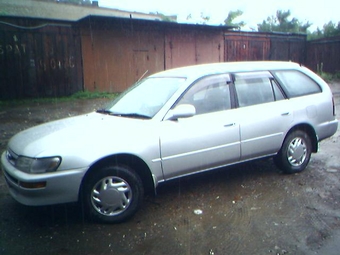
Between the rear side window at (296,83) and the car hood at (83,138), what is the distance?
2.33 metres

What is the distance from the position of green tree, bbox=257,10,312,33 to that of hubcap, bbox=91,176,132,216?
38.1 metres

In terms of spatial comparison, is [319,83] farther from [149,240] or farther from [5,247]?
[5,247]

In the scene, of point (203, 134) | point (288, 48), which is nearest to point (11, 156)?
point (203, 134)

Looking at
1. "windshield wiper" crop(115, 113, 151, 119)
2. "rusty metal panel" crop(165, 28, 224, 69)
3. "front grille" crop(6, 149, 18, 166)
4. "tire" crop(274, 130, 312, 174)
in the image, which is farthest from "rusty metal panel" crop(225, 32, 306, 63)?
"front grille" crop(6, 149, 18, 166)

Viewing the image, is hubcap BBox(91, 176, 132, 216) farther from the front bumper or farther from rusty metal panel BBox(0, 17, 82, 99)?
rusty metal panel BBox(0, 17, 82, 99)

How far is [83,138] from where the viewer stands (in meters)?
3.39

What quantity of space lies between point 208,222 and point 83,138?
161 cm

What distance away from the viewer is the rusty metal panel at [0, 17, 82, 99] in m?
12.5

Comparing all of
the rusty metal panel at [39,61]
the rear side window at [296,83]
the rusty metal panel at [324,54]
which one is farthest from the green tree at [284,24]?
the rear side window at [296,83]

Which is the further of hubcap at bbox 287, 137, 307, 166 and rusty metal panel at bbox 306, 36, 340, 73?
rusty metal panel at bbox 306, 36, 340, 73

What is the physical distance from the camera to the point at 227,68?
4.61m

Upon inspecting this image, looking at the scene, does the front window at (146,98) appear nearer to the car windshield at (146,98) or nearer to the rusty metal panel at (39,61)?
the car windshield at (146,98)

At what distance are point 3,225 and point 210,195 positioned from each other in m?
2.43

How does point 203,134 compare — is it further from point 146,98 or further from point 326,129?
point 326,129
